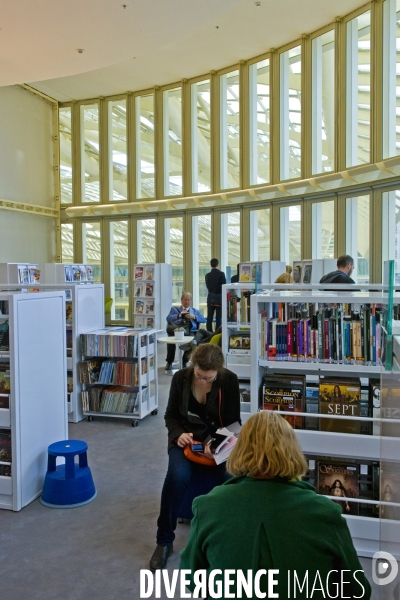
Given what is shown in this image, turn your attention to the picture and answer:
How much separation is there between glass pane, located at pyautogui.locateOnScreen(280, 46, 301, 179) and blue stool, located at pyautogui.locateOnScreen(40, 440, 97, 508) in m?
9.29

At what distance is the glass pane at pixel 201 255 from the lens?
47.3 feet

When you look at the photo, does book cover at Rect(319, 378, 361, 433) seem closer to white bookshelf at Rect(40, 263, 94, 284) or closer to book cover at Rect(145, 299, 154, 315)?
white bookshelf at Rect(40, 263, 94, 284)

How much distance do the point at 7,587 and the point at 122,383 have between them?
326 cm

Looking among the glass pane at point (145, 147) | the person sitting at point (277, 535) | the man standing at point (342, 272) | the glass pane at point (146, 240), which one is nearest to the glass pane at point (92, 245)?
the glass pane at point (146, 240)

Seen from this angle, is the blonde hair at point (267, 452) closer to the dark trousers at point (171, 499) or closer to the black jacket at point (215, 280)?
the dark trousers at point (171, 499)

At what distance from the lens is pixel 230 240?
45.9 feet

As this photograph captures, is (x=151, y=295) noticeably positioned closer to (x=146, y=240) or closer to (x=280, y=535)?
(x=146, y=240)

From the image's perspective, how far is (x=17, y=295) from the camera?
3.86m

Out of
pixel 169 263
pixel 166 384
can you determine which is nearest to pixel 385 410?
pixel 166 384

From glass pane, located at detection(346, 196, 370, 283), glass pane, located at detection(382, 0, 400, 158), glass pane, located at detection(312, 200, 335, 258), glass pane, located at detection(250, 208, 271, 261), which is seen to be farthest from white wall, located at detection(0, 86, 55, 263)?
glass pane, located at detection(382, 0, 400, 158)

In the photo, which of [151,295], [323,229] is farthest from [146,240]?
[323,229]

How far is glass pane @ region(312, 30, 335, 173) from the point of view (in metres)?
10.9

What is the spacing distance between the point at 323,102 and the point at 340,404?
31.3 ft

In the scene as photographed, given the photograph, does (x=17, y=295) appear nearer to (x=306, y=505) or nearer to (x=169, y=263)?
(x=306, y=505)
